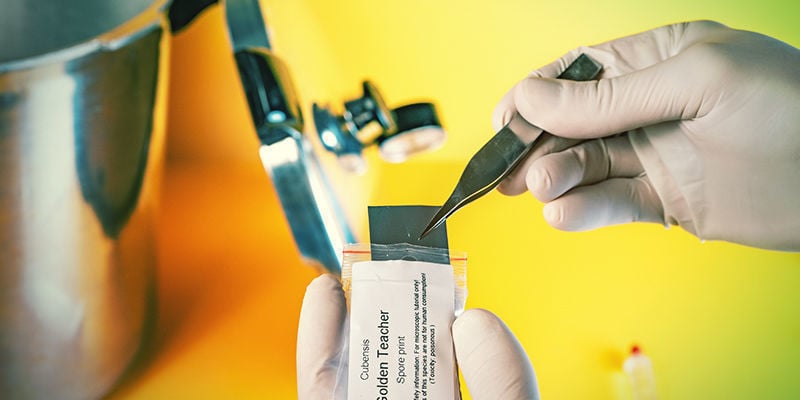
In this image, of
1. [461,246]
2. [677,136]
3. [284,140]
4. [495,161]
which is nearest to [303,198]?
[284,140]

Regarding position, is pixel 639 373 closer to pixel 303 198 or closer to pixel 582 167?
pixel 582 167

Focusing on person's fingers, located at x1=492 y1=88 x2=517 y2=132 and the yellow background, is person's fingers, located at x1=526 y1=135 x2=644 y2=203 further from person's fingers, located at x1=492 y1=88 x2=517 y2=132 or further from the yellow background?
the yellow background

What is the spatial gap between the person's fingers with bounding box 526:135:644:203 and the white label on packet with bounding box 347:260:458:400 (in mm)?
187

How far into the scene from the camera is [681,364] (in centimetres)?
80

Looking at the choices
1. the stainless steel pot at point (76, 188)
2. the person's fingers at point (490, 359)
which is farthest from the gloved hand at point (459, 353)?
the stainless steel pot at point (76, 188)

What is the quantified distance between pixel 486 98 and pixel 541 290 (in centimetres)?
35

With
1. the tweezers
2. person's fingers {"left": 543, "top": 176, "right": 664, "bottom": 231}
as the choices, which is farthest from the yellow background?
the tweezers

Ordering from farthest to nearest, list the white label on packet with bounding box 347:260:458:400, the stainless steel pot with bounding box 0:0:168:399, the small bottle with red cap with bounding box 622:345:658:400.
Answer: the small bottle with red cap with bounding box 622:345:658:400
the stainless steel pot with bounding box 0:0:168:399
the white label on packet with bounding box 347:260:458:400

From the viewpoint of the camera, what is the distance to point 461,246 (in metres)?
0.92

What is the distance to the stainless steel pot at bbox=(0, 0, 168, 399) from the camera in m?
0.59

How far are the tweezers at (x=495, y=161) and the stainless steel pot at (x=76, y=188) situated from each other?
33cm

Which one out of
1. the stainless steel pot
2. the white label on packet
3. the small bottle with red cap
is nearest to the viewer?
the white label on packet

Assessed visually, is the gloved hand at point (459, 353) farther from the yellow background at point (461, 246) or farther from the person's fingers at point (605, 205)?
the yellow background at point (461, 246)

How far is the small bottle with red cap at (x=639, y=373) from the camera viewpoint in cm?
79
